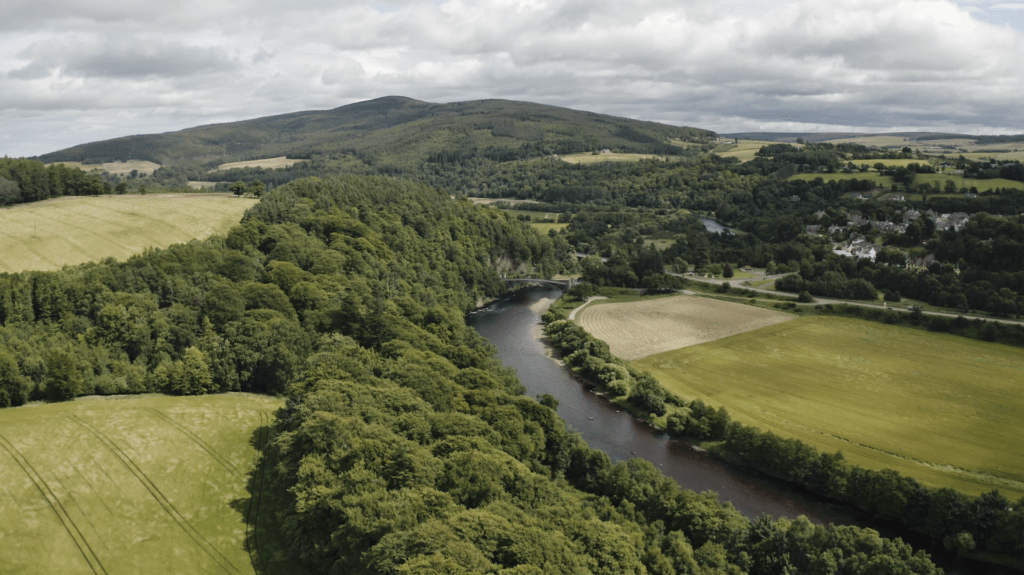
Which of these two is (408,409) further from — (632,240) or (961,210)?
(961,210)

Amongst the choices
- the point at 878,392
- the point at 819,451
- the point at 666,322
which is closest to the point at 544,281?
the point at 666,322

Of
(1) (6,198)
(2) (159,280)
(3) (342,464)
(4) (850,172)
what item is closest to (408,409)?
(3) (342,464)

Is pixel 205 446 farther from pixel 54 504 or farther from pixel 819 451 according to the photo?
pixel 819 451

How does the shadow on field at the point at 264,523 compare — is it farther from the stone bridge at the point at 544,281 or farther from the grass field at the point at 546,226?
the grass field at the point at 546,226

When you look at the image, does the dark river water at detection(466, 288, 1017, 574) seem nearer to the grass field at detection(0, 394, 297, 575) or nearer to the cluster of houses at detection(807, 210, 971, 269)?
the grass field at detection(0, 394, 297, 575)

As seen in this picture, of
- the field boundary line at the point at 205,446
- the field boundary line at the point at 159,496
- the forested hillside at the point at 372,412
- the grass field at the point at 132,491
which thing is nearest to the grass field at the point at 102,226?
the forested hillside at the point at 372,412

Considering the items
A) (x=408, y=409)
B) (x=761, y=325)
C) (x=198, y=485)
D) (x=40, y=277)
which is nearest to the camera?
(x=198, y=485)

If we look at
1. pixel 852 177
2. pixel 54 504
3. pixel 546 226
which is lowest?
pixel 54 504
